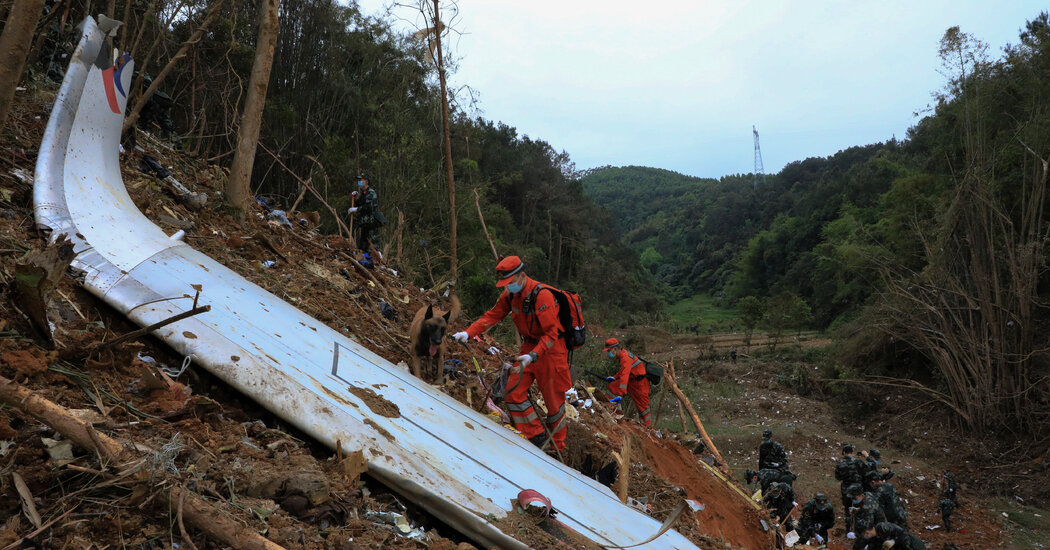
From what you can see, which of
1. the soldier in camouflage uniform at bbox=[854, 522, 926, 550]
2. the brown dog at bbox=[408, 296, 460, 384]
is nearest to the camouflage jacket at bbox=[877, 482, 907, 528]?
the soldier in camouflage uniform at bbox=[854, 522, 926, 550]

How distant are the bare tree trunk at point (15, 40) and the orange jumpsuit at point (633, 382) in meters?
6.43

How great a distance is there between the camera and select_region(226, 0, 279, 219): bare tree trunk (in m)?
5.79

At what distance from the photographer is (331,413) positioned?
2.90m

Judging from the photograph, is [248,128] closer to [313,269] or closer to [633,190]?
[313,269]

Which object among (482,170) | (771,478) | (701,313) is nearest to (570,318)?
(771,478)

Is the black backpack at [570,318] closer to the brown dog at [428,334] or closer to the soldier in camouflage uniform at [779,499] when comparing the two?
the brown dog at [428,334]

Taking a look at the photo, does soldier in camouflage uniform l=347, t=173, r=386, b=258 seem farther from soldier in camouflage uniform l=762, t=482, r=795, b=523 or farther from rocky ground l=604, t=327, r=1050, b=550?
rocky ground l=604, t=327, r=1050, b=550

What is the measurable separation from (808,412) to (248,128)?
13584 mm

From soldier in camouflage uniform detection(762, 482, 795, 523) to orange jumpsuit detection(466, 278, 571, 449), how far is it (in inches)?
144

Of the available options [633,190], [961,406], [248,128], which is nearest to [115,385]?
[248,128]

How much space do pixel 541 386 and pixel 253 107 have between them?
11.6 feet

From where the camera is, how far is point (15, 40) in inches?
120

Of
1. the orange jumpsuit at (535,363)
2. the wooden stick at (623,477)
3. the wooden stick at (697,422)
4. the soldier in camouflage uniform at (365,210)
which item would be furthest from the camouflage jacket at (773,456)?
the soldier in camouflage uniform at (365,210)

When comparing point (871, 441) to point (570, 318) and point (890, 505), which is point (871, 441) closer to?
point (890, 505)
